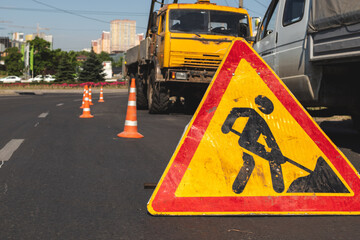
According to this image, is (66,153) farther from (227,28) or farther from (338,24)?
(227,28)

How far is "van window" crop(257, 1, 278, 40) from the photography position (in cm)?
859

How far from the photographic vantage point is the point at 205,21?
13.9 m

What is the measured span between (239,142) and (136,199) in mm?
1021

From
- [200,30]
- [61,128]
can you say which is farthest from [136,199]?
[200,30]

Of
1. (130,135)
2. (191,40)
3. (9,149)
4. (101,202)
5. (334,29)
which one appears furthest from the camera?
(191,40)

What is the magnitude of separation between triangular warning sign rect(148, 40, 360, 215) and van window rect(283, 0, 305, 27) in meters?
3.87

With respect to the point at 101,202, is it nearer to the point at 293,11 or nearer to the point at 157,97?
the point at 293,11

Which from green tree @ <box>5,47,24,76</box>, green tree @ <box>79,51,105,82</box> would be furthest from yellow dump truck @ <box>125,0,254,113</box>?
green tree @ <box>5,47,24,76</box>

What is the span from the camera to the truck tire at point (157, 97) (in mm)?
14711

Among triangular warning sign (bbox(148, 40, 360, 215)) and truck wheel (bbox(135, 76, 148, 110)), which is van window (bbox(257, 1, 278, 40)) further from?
truck wheel (bbox(135, 76, 148, 110))

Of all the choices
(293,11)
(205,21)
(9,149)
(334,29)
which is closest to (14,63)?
(205,21)

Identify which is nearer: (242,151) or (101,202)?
(242,151)

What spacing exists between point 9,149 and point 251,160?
4.45m

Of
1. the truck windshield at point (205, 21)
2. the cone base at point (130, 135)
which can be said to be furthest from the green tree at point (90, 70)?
the cone base at point (130, 135)
